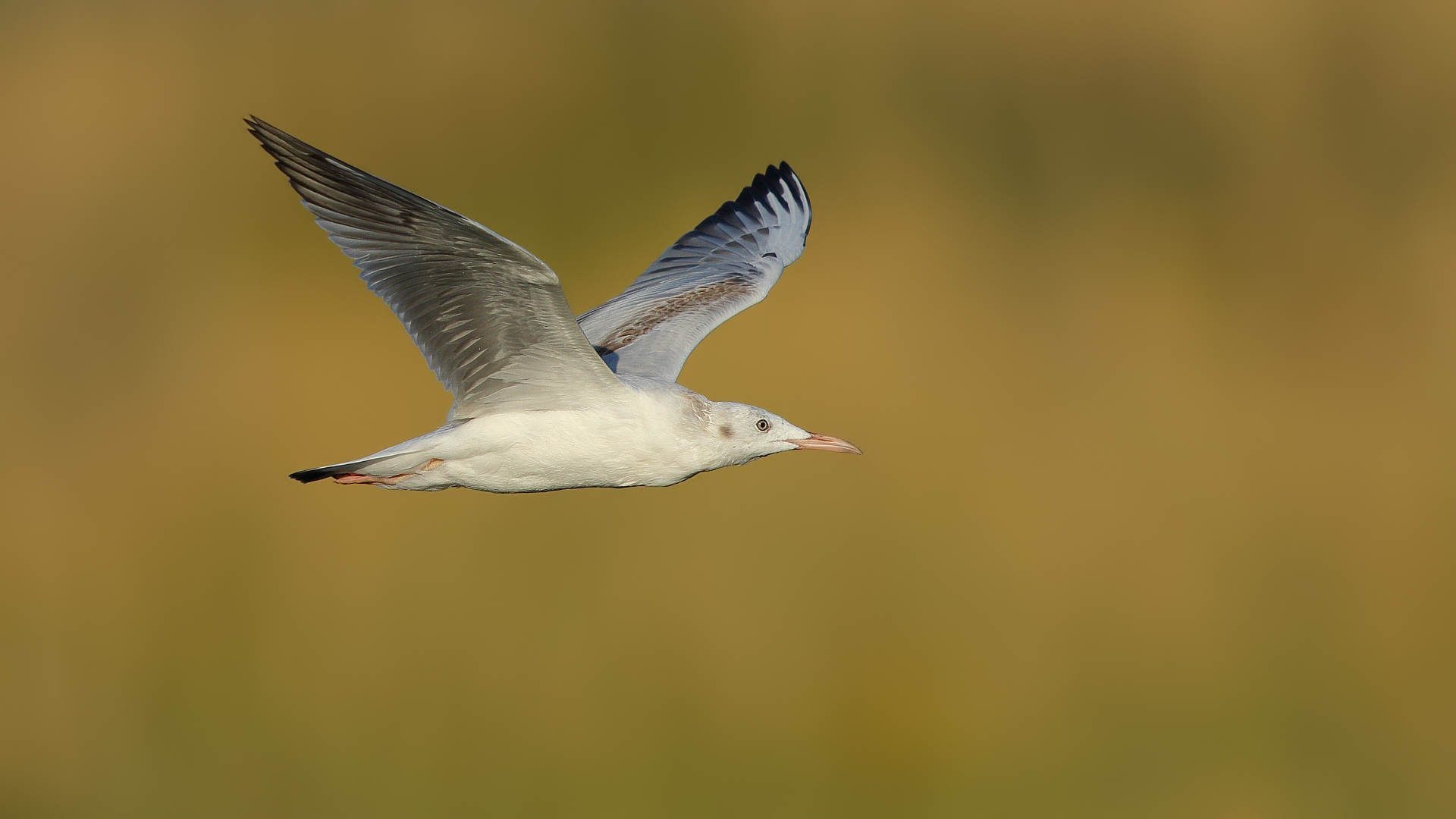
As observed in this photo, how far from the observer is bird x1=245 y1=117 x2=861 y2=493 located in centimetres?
607

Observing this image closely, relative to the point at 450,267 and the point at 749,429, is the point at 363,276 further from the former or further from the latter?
the point at 749,429

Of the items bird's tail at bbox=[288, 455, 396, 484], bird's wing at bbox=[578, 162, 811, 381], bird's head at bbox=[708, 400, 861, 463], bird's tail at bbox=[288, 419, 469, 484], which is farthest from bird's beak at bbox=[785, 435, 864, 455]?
bird's tail at bbox=[288, 455, 396, 484]

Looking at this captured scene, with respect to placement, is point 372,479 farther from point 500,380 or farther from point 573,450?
point 573,450

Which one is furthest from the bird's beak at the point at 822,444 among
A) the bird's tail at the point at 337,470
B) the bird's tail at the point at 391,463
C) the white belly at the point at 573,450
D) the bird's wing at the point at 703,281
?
the bird's tail at the point at 337,470

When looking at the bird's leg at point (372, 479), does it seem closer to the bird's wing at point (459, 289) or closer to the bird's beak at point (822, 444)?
the bird's wing at point (459, 289)

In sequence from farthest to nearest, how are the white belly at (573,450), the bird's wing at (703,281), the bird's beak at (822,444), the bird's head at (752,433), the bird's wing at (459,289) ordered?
1. the bird's wing at (703,281)
2. the bird's beak at (822,444)
3. the bird's head at (752,433)
4. the white belly at (573,450)
5. the bird's wing at (459,289)

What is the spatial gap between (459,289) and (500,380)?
614 mm

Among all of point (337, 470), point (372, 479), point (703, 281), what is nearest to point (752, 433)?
point (372, 479)

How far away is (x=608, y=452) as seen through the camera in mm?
6699

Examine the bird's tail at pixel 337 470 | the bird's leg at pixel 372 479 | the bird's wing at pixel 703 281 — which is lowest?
the bird's leg at pixel 372 479

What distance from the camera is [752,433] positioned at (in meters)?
6.90

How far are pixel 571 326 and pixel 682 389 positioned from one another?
90 centimetres

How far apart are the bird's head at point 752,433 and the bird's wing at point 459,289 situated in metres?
0.55

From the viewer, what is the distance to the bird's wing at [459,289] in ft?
19.7
